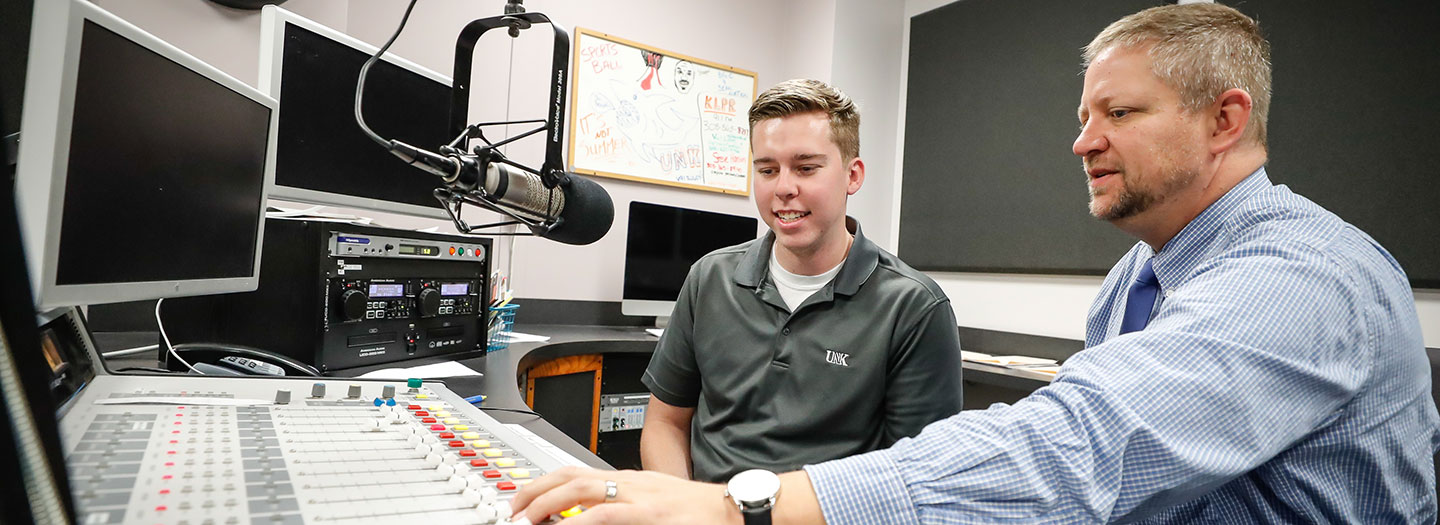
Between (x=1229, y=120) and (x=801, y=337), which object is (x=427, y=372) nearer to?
(x=801, y=337)

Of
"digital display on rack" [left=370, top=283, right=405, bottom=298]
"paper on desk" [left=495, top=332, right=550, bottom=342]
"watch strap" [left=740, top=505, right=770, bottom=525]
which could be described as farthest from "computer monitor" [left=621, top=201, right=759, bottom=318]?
"watch strap" [left=740, top=505, right=770, bottom=525]

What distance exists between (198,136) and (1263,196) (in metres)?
1.41

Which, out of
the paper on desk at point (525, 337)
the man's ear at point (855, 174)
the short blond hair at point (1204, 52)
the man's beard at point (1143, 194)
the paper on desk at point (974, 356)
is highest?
the short blond hair at point (1204, 52)

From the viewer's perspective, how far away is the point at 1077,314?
9.52ft

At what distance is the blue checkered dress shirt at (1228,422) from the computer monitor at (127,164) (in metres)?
0.75

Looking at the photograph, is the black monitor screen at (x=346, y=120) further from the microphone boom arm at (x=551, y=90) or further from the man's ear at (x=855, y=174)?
the man's ear at (x=855, y=174)

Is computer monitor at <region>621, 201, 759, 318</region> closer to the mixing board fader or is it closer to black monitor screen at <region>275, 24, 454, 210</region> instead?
black monitor screen at <region>275, 24, 454, 210</region>

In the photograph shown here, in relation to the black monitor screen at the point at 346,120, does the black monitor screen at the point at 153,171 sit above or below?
below

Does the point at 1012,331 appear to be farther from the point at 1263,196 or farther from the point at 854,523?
the point at 854,523

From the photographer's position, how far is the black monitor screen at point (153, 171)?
78cm

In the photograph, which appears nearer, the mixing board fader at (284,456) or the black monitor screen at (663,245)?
the mixing board fader at (284,456)

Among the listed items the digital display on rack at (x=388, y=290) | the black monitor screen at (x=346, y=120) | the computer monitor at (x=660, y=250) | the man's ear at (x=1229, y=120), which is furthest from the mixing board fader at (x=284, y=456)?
the computer monitor at (x=660, y=250)

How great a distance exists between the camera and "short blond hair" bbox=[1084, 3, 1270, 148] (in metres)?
0.95

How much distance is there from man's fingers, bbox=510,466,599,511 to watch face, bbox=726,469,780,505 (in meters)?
0.12
